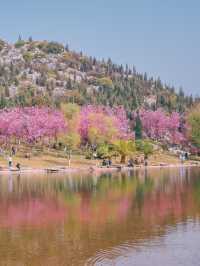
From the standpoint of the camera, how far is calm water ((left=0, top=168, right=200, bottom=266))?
87.5ft

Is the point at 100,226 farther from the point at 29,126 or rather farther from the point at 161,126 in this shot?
the point at 161,126

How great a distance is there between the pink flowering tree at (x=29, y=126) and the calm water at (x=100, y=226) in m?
62.4

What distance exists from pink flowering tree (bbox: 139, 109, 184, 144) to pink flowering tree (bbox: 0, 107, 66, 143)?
5098 cm

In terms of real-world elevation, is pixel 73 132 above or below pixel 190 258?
above

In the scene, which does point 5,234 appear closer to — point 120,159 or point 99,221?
point 99,221

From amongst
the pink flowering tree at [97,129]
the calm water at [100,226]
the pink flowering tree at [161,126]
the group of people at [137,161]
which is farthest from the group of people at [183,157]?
the calm water at [100,226]

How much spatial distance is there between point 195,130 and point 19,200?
357ft

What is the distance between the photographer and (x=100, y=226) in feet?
118

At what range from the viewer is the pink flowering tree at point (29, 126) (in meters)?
124

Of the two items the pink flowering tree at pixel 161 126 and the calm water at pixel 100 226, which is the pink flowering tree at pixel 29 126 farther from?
the calm water at pixel 100 226

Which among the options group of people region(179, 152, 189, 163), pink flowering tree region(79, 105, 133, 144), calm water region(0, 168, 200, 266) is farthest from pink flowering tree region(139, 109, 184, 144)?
calm water region(0, 168, 200, 266)

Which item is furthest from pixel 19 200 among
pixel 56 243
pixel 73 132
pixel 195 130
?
pixel 195 130

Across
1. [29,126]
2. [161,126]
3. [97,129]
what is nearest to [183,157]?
[97,129]

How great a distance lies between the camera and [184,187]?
215 ft
